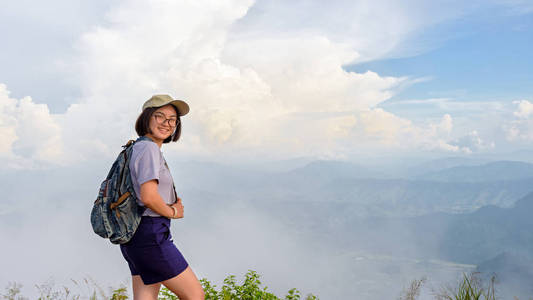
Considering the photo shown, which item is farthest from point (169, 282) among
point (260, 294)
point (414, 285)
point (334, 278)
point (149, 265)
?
point (334, 278)

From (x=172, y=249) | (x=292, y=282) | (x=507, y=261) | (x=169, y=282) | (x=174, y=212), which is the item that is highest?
(x=507, y=261)

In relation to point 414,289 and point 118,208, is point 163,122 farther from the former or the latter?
point 414,289

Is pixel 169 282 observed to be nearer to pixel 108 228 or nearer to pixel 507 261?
pixel 108 228

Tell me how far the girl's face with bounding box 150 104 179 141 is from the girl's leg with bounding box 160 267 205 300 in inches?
37.1

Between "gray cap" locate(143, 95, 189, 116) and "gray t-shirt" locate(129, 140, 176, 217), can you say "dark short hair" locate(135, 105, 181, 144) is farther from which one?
"gray t-shirt" locate(129, 140, 176, 217)

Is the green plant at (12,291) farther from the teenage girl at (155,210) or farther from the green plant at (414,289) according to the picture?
the green plant at (414,289)

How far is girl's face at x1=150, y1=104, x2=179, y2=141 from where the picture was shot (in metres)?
2.72

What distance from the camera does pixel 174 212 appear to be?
2564mm

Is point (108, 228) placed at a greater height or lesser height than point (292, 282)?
lesser

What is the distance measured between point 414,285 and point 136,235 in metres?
4.16

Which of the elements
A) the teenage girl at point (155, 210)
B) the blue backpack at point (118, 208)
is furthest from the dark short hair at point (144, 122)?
the blue backpack at point (118, 208)

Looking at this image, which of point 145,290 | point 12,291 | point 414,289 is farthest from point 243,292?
point 12,291

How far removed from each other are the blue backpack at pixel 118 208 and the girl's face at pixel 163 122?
0.67 ft

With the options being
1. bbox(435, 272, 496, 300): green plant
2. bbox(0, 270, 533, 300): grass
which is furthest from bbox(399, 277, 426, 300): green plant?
bbox(435, 272, 496, 300): green plant
